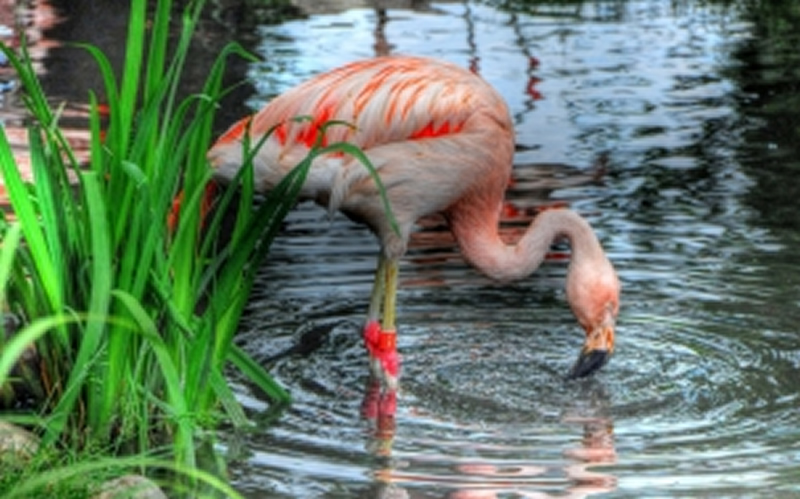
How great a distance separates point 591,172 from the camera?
31.4 feet

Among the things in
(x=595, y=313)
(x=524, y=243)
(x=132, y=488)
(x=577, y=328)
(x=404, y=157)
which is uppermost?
(x=404, y=157)

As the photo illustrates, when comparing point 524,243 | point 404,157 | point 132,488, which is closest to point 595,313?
point 524,243

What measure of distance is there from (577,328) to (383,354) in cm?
95

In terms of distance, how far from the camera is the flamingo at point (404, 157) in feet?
20.3

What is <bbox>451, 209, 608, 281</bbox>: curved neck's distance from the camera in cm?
633

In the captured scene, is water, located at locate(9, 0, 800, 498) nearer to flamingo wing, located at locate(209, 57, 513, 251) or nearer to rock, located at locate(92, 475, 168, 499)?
flamingo wing, located at locate(209, 57, 513, 251)

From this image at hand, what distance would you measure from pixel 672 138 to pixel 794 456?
5109mm

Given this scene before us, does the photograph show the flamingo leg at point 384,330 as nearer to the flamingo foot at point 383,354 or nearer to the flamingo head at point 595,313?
the flamingo foot at point 383,354

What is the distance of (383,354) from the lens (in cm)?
634

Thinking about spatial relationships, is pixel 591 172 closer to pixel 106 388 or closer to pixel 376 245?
pixel 376 245

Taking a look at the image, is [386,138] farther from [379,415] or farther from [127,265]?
[127,265]

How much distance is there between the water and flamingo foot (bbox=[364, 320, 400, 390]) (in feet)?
0.23

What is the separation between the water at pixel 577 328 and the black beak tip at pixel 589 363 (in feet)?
0.20

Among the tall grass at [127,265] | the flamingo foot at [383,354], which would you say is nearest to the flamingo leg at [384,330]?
the flamingo foot at [383,354]
